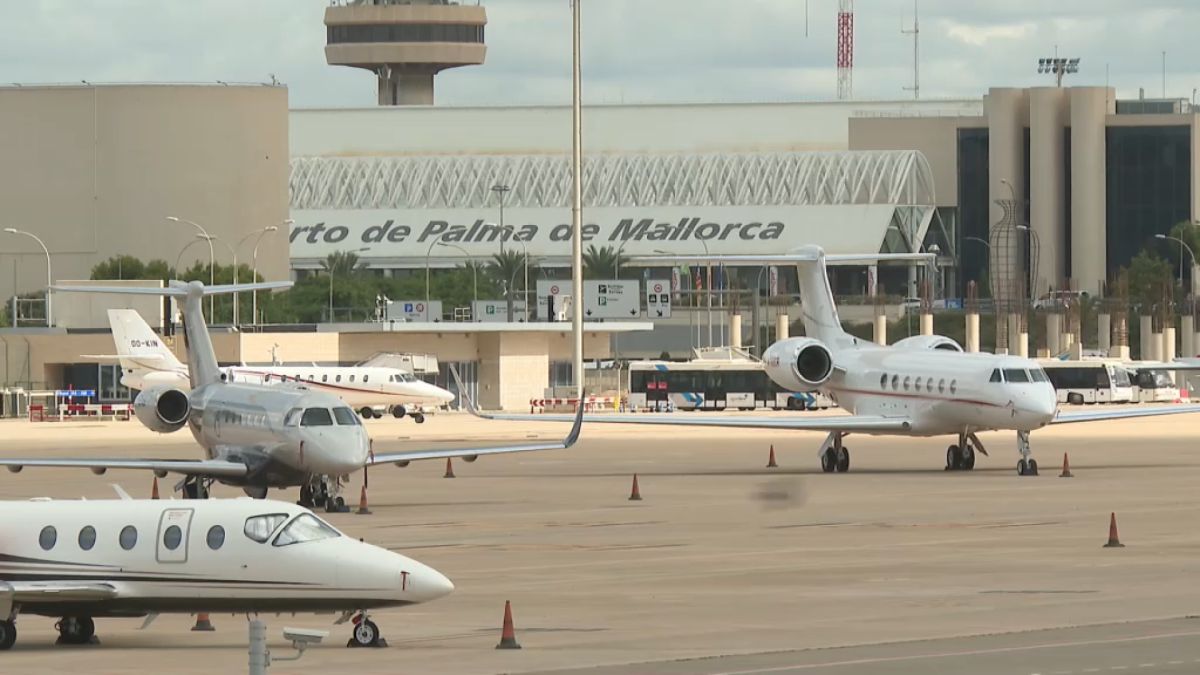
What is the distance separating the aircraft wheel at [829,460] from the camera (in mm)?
55875

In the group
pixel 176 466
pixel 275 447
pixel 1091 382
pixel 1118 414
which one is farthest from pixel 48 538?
pixel 1091 382

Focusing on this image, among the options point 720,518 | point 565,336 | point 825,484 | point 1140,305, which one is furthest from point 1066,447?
point 1140,305

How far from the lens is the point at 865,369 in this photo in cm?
5688

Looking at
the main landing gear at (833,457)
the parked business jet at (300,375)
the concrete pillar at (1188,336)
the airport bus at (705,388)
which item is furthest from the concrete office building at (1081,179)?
the main landing gear at (833,457)

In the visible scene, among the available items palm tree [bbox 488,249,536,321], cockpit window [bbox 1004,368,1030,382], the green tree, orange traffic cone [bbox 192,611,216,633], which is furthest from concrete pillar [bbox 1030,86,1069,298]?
orange traffic cone [bbox 192,611,216,633]

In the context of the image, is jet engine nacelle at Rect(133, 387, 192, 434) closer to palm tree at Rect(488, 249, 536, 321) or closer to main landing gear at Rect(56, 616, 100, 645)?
main landing gear at Rect(56, 616, 100, 645)

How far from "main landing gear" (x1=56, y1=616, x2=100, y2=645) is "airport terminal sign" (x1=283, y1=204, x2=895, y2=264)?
500 feet

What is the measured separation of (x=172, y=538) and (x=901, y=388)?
33.5 metres

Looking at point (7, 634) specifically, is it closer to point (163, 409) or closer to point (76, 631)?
point (76, 631)

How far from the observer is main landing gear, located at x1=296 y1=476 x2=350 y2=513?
42.7 meters

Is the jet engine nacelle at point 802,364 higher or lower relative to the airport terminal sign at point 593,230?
lower

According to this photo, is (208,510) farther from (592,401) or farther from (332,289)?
(332,289)

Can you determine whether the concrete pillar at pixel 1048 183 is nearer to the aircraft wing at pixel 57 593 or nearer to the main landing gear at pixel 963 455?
the main landing gear at pixel 963 455

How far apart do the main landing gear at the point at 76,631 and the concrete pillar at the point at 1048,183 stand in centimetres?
14848
